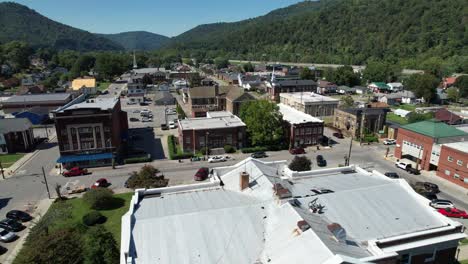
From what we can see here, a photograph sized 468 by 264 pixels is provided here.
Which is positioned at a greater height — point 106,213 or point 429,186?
point 429,186

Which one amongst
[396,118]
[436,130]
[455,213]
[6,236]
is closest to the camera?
[6,236]

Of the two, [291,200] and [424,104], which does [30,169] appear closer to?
[291,200]

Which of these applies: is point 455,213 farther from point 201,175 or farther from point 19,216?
point 19,216

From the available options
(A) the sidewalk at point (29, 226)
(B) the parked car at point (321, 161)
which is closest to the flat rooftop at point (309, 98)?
(B) the parked car at point (321, 161)

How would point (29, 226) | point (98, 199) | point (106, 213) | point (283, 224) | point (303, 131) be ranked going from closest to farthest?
point (283, 224)
point (29, 226)
point (106, 213)
point (98, 199)
point (303, 131)

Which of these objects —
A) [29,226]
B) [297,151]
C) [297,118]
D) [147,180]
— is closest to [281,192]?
[147,180]

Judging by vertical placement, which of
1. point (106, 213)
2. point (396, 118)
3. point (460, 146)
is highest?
point (460, 146)

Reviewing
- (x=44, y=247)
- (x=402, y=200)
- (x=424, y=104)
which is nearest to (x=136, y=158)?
(x=44, y=247)
